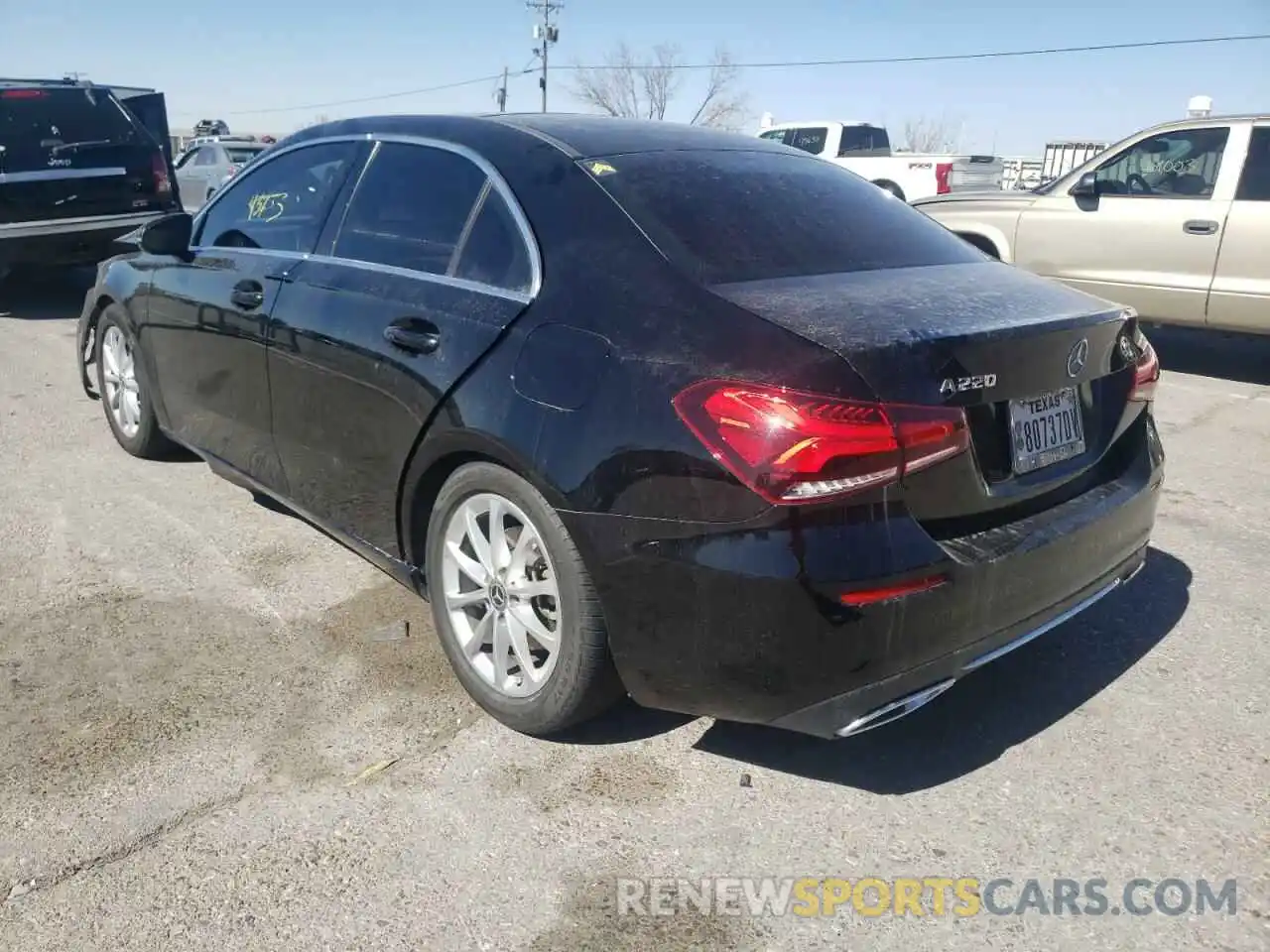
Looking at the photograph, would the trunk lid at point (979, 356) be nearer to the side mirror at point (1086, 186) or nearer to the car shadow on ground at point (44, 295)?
the side mirror at point (1086, 186)

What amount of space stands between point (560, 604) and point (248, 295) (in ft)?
6.47

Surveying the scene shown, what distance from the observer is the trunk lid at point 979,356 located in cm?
237

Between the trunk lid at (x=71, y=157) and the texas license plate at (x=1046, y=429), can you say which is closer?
the texas license plate at (x=1046, y=429)

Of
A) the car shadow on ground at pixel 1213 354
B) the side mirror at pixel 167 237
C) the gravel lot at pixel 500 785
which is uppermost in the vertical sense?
the side mirror at pixel 167 237

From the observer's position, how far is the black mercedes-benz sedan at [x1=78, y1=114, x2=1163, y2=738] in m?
2.31

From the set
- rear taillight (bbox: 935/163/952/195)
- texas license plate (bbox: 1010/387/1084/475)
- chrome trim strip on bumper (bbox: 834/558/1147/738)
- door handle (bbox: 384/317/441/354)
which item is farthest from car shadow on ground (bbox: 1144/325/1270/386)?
rear taillight (bbox: 935/163/952/195)

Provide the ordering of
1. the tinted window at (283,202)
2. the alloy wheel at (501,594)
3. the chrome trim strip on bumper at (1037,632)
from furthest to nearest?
the tinted window at (283,202), the alloy wheel at (501,594), the chrome trim strip on bumper at (1037,632)

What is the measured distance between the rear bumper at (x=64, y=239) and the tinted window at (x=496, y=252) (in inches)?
280

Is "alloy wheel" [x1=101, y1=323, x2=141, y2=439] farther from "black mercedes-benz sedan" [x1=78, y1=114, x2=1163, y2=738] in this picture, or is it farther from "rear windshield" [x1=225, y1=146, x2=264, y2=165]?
"rear windshield" [x1=225, y1=146, x2=264, y2=165]

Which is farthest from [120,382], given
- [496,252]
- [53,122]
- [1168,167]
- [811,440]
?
[1168,167]

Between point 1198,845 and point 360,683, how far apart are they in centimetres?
229

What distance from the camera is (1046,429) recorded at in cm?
266

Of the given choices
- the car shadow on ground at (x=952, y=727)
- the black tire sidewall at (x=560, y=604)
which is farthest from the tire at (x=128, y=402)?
the car shadow on ground at (x=952, y=727)

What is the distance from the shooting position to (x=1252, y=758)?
287cm
